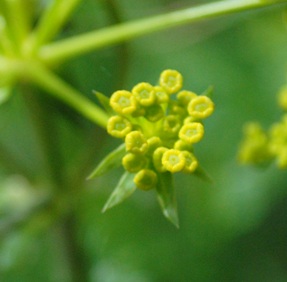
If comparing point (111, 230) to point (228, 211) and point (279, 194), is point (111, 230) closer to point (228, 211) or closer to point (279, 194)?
point (228, 211)

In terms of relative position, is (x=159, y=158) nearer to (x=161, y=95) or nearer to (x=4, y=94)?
(x=161, y=95)

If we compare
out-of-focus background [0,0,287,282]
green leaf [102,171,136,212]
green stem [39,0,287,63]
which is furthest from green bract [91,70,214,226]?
out-of-focus background [0,0,287,282]

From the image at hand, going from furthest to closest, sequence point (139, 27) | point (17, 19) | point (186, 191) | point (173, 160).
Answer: point (186, 191), point (17, 19), point (139, 27), point (173, 160)

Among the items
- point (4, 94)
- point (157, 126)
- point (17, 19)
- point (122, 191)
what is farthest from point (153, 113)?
point (17, 19)

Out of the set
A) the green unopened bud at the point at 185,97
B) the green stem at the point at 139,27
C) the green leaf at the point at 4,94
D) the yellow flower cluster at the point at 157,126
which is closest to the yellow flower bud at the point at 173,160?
the yellow flower cluster at the point at 157,126

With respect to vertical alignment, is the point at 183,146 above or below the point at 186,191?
below

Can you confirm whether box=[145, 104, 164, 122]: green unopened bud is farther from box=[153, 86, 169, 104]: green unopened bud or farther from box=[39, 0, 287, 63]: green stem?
box=[39, 0, 287, 63]: green stem

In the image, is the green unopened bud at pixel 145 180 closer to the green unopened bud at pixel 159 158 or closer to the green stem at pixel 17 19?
the green unopened bud at pixel 159 158
